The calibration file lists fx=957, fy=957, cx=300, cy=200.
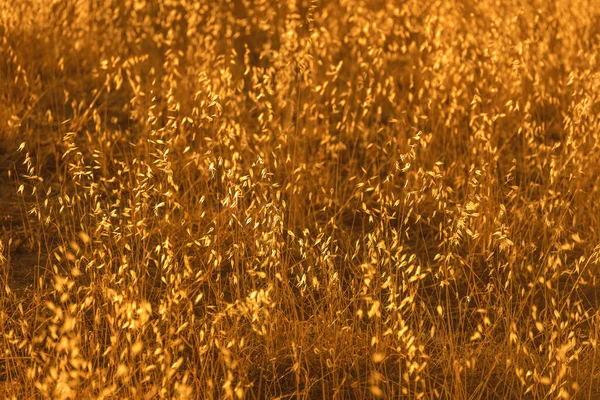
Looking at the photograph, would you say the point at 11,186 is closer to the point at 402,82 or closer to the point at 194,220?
the point at 194,220

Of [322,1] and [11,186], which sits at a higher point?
[322,1]

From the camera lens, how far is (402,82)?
4.75 metres

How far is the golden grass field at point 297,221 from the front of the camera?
2.48 metres

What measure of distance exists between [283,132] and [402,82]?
121 cm

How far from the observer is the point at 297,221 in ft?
12.0

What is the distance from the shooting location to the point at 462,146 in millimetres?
4348

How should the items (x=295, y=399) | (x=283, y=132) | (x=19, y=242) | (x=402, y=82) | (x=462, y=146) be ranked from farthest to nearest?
(x=402, y=82)
(x=462, y=146)
(x=283, y=132)
(x=19, y=242)
(x=295, y=399)

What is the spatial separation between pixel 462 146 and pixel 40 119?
1971 millimetres

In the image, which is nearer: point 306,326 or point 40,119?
point 306,326

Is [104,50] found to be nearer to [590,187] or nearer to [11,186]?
[11,186]

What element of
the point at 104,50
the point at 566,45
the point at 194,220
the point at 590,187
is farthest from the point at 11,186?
the point at 566,45

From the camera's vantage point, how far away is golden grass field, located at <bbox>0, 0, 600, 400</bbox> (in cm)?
248

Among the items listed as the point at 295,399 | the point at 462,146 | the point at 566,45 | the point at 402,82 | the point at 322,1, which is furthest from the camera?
the point at 322,1

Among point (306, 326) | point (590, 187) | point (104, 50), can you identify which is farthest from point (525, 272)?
point (104, 50)
